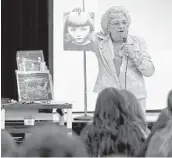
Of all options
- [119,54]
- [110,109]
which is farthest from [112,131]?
[119,54]

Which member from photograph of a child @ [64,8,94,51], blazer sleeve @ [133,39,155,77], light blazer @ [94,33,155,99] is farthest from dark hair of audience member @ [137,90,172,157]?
photograph of a child @ [64,8,94,51]

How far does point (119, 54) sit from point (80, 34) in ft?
1.96

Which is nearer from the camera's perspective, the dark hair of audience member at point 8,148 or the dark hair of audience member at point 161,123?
the dark hair of audience member at point 8,148

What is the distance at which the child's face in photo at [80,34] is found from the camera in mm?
5082

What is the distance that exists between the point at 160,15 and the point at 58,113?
211cm

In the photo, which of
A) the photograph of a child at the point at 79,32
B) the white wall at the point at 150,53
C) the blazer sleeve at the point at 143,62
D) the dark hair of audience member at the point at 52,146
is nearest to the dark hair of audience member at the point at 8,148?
the dark hair of audience member at the point at 52,146

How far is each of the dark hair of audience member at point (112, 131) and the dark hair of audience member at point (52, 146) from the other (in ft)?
2.81

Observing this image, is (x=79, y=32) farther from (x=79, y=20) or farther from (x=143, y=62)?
(x=143, y=62)

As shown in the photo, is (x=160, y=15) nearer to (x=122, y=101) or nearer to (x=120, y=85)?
(x=120, y=85)

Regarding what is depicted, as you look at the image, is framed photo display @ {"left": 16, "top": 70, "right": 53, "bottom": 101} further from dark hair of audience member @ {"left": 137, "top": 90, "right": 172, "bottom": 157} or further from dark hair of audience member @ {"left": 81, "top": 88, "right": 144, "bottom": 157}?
dark hair of audience member @ {"left": 137, "top": 90, "right": 172, "bottom": 157}

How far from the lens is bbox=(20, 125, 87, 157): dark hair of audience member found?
181 cm

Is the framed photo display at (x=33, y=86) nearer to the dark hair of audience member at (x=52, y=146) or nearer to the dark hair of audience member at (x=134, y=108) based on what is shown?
the dark hair of audience member at (x=134, y=108)

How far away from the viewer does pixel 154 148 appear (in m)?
2.56

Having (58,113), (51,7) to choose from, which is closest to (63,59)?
(51,7)
